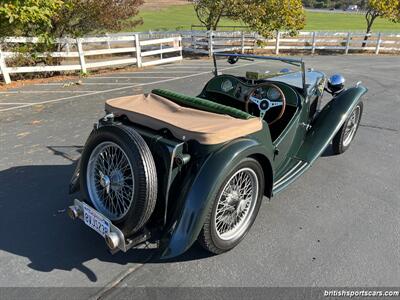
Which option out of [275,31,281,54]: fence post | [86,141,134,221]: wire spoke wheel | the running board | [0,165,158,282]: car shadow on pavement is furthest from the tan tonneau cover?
[275,31,281,54]: fence post

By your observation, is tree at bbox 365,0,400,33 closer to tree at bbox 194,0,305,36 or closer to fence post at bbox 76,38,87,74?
tree at bbox 194,0,305,36

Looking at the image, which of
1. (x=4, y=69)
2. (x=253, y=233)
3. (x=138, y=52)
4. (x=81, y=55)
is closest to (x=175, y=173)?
(x=253, y=233)

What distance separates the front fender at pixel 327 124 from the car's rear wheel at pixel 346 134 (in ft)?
0.69

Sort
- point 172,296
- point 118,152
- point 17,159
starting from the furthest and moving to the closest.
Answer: point 17,159
point 118,152
point 172,296

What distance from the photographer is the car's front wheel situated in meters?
2.46

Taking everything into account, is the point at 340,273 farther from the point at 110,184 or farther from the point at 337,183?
the point at 110,184

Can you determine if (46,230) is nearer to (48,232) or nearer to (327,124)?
(48,232)

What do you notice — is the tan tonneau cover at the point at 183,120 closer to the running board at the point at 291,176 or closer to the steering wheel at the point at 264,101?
the running board at the point at 291,176

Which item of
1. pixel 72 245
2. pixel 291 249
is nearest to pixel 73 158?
pixel 72 245

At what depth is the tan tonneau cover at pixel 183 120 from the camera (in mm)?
2395

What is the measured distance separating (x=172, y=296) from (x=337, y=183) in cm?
254

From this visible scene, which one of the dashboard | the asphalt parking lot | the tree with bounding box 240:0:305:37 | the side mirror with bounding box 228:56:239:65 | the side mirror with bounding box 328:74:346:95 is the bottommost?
the asphalt parking lot

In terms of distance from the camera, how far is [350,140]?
185 inches

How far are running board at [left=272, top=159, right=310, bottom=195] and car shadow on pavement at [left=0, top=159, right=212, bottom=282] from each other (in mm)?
999
